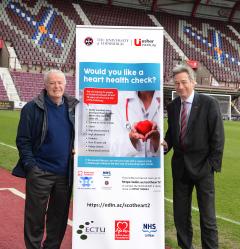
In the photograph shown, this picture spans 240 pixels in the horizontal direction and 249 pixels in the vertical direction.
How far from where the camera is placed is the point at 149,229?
441 centimetres

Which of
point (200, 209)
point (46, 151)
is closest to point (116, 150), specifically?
point (46, 151)

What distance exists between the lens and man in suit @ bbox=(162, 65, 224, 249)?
14.3 ft

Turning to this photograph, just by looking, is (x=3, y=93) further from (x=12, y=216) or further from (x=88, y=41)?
(x=88, y=41)

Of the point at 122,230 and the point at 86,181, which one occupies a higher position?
the point at 86,181

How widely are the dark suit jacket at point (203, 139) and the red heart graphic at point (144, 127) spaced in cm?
37

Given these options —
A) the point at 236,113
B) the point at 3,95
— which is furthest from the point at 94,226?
the point at 236,113

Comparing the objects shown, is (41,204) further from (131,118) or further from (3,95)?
(3,95)

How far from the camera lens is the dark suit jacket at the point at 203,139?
4.33m

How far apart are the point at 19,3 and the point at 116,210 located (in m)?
38.2

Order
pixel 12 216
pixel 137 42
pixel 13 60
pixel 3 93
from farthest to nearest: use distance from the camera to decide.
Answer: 1. pixel 13 60
2. pixel 3 93
3. pixel 12 216
4. pixel 137 42

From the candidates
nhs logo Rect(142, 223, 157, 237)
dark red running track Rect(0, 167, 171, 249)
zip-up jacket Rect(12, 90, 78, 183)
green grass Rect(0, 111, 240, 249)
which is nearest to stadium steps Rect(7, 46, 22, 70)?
green grass Rect(0, 111, 240, 249)

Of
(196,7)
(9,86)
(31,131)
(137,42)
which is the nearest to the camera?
(31,131)

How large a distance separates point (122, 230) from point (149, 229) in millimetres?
256

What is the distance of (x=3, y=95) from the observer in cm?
3388
